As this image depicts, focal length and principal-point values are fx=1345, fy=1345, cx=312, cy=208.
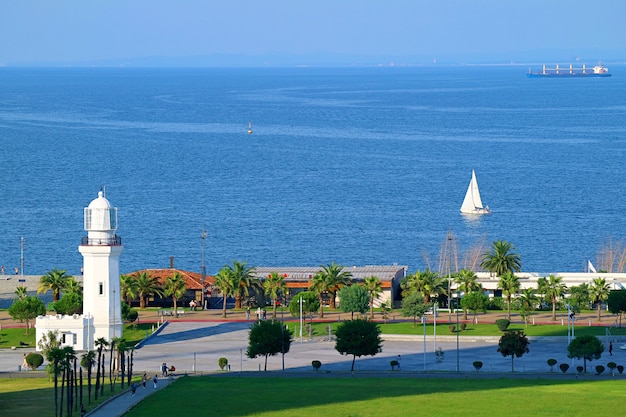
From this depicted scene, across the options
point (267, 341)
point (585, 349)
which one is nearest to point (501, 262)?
point (585, 349)

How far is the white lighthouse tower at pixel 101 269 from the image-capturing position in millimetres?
84875

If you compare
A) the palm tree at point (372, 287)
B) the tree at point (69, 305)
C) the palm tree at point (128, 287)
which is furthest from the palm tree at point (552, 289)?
the tree at point (69, 305)

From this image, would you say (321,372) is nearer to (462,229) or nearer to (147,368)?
(147,368)

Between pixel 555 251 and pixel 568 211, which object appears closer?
pixel 555 251

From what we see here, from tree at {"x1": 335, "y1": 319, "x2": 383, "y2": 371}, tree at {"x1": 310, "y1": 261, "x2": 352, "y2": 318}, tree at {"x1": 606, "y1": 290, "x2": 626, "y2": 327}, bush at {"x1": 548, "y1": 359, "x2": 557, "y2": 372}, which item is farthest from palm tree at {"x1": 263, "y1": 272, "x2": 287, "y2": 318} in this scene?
bush at {"x1": 548, "y1": 359, "x2": 557, "y2": 372}

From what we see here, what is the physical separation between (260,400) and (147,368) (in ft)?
49.5

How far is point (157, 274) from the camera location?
103m

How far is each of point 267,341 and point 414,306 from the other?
17.7 metres

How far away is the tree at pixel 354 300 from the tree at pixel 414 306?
270cm

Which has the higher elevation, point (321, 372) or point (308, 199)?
point (308, 199)

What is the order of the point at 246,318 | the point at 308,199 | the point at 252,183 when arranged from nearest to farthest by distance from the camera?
1. the point at 246,318
2. the point at 308,199
3. the point at 252,183

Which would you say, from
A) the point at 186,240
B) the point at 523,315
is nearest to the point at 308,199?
the point at 186,240

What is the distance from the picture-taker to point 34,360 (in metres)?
75.6

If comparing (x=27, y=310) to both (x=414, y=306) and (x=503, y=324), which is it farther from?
(x=503, y=324)
